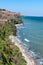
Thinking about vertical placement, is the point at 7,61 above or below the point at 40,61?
above

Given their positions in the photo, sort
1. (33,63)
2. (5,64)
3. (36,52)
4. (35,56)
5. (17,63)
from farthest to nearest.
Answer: (36,52) < (35,56) < (33,63) < (17,63) < (5,64)

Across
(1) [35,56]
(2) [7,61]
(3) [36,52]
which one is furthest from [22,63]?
(3) [36,52]

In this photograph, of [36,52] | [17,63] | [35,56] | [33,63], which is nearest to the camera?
[17,63]

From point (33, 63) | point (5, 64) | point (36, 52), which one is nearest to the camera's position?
point (5, 64)

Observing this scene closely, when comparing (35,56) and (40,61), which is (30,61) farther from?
(35,56)

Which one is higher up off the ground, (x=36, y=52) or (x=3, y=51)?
(x=3, y=51)

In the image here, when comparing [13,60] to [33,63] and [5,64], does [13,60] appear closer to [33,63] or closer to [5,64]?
[5,64]

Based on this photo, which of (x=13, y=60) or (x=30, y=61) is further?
(x=30, y=61)

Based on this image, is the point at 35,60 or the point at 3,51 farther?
the point at 35,60

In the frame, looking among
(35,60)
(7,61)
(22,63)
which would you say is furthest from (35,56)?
(7,61)
